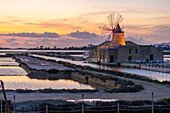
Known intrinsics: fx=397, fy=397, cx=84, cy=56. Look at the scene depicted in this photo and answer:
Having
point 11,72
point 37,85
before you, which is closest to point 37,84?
point 37,85

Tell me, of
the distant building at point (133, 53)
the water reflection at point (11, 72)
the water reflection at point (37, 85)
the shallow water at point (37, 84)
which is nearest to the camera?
the water reflection at point (37, 85)

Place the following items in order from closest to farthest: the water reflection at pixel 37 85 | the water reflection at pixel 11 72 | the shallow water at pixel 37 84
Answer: the water reflection at pixel 37 85, the shallow water at pixel 37 84, the water reflection at pixel 11 72

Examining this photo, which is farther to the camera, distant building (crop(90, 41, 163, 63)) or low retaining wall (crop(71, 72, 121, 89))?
distant building (crop(90, 41, 163, 63))

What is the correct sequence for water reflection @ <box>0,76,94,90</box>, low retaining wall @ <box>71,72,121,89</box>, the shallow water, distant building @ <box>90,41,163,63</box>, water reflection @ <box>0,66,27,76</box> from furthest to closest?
distant building @ <box>90,41,163,63</box> < water reflection @ <box>0,66,27,76</box> < the shallow water < water reflection @ <box>0,76,94,90</box> < low retaining wall @ <box>71,72,121,89</box>

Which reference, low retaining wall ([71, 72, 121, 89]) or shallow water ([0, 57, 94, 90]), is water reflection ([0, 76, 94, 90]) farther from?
low retaining wall ([71, 72, 121, 89])

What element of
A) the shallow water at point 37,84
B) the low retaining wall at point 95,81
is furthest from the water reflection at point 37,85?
the low retaining wall at point 95,81

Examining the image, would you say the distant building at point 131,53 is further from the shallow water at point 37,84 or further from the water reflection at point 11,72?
the shallow water at point 37,84

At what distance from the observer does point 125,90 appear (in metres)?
18.1

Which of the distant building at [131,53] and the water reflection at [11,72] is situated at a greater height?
the distant building at [131,53]

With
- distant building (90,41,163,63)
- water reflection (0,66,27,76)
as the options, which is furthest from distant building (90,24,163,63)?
water reflection (0,66,27,76)

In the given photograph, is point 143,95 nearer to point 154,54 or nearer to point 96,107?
point 96,107

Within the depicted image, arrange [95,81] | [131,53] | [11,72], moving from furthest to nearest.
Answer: [131,53] → [11,72] → [95,81]

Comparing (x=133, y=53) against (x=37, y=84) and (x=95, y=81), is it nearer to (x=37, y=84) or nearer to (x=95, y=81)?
(x=95, y=81)

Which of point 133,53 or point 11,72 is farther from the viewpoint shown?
point 133,53
